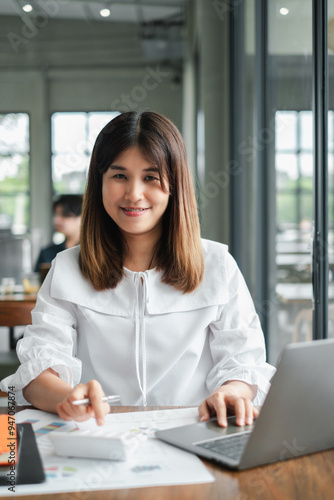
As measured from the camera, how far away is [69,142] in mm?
7234

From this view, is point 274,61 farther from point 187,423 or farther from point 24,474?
point 24,474

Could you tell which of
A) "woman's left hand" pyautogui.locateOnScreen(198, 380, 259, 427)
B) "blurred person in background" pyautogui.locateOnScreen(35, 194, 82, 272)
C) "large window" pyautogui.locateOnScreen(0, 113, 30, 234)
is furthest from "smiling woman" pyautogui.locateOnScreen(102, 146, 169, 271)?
"large window" pyautogui.locateOnScreen(0, 113, 30, 234)

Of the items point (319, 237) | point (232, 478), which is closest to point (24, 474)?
point (232, 478)

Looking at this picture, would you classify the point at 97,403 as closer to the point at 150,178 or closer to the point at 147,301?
the point at 147,301

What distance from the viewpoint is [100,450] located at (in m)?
0.82

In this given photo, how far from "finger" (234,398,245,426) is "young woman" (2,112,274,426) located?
10.9 inches

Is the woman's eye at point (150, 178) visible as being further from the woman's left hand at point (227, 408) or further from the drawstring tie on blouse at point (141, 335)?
the woman's left hand at point (227, 408)

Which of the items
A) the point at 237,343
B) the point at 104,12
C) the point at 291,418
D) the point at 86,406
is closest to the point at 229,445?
the point at 291,418

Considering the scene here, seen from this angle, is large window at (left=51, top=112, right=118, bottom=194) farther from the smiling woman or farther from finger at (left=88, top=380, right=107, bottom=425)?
finger at (left=88, top=380, right=107, bottom=425)

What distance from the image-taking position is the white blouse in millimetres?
1338

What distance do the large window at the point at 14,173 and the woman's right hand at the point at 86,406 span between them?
6466 mm

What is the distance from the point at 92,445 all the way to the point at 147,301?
0.55 metres

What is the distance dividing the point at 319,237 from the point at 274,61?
1.22 meters

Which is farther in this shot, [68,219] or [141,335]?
[68,219]
